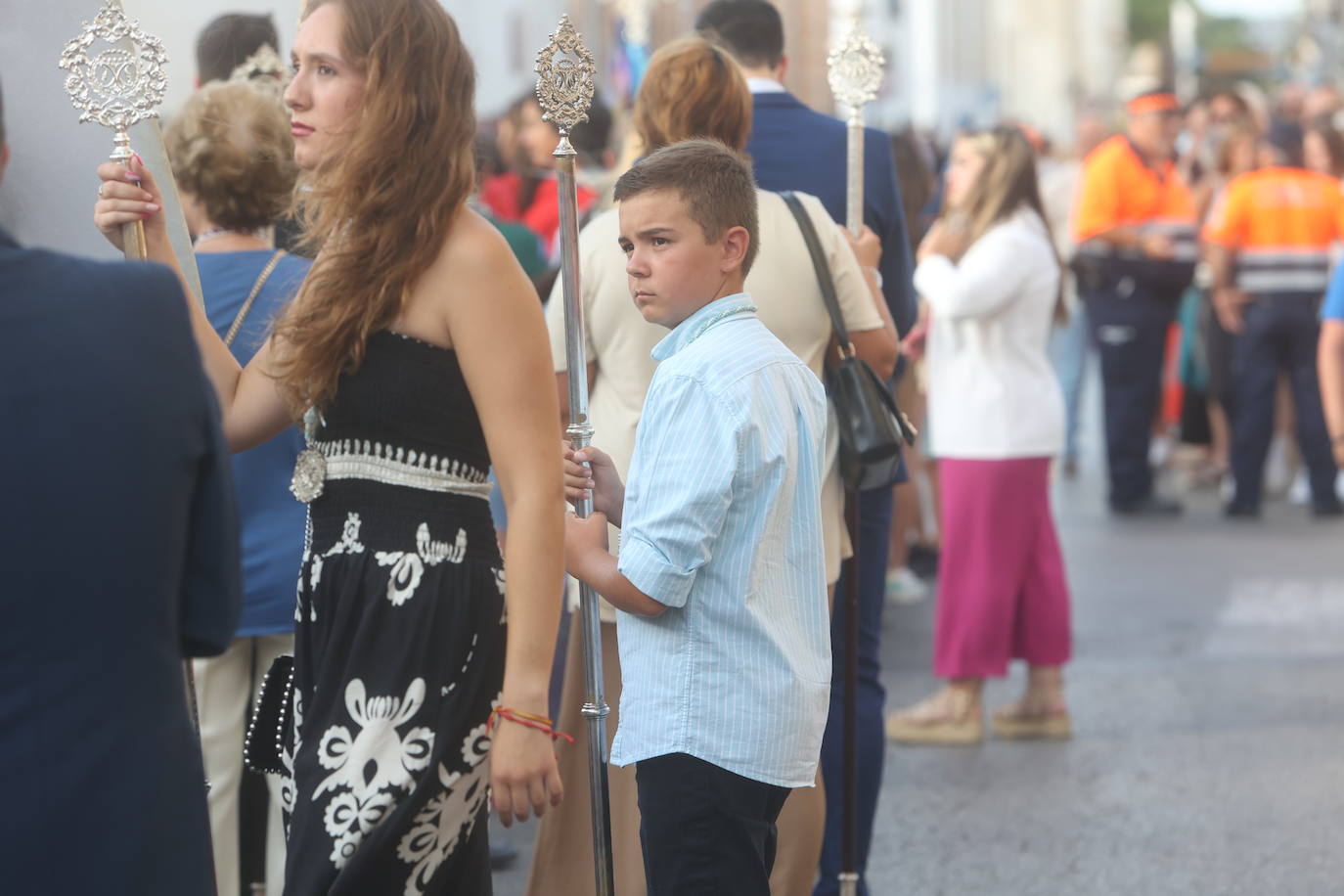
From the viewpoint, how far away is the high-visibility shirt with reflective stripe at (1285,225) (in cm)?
1152

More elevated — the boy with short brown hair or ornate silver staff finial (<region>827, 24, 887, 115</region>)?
ornate silver staff finial (<region>827, 24, 887, 115</region>)

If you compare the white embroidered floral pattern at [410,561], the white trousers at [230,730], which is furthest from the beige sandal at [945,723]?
Result: the white embroidered floral pattern at [410,561]

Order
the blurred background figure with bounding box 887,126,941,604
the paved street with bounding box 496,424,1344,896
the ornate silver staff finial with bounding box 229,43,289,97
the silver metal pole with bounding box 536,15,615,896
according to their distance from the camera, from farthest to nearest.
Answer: the blurred background figure with bounding box 887,126,941,604, the paved street with bounding box 496,424,1344,896, the ornate silver staff finial with bounding box 229,43,289,97, the silver metal pole with bounding box 536,15,615,896

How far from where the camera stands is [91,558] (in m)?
2.12

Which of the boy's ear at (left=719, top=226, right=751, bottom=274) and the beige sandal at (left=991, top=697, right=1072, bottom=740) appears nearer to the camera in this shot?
the boy's ear at (left=719, top=226, right=751, bottom=274)

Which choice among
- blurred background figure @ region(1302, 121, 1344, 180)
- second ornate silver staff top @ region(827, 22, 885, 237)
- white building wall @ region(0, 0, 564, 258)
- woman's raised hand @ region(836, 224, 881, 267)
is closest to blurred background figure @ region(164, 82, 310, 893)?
white building wall @ region(0, 0, 564, 258)

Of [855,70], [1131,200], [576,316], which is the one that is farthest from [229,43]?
[1131,200]

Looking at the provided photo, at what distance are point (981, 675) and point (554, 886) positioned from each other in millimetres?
2952

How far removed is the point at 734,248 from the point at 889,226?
1.75 meters

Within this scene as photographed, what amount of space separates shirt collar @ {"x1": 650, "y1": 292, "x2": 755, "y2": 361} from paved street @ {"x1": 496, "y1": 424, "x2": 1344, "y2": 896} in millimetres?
2518

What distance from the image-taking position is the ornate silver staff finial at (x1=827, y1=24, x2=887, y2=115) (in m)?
4.70

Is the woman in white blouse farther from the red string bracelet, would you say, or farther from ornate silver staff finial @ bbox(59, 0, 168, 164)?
the red string bracelet

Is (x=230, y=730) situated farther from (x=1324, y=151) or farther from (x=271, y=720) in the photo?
(x=1324, y=151)

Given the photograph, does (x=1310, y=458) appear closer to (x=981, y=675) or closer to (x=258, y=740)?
(x=981, y=675)
